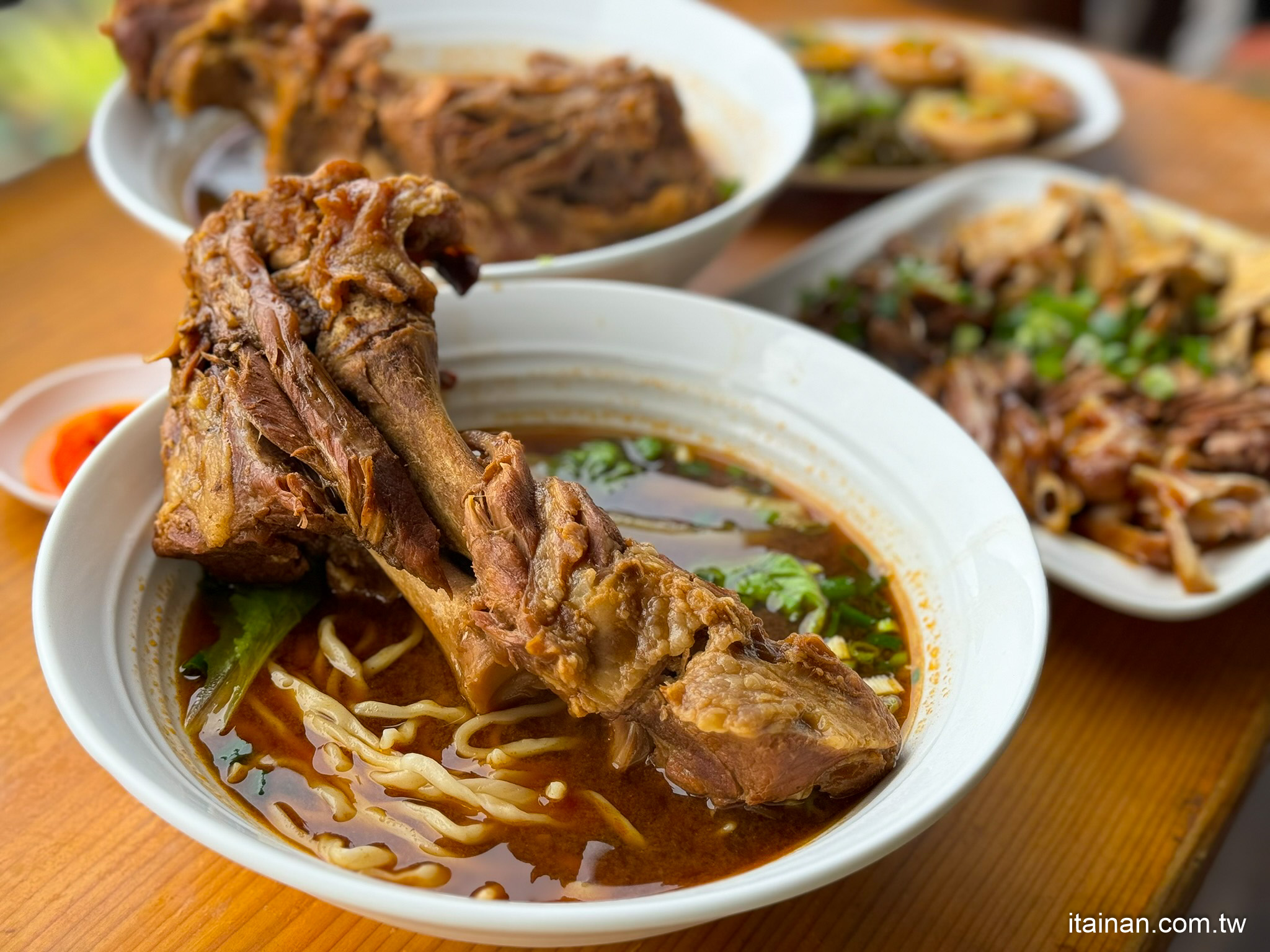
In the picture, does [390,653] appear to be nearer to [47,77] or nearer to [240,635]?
[240,635]

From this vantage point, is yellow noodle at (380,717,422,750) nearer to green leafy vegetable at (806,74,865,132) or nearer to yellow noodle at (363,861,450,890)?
yellow noodle at (363,861,450,890)

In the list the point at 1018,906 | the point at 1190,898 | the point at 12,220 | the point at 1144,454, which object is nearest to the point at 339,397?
the point at 1018,906

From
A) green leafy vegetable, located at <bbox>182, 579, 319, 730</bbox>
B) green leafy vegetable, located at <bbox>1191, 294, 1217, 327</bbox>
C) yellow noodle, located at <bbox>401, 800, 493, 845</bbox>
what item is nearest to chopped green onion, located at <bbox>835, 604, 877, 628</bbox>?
yellow noodle, located at <bbox>401, 800, 493, 845</bbox>

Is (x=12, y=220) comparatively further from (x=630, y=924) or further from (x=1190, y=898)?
(x=1190, y=898)

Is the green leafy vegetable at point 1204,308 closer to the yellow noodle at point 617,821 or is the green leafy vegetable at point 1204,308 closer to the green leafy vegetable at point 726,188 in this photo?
the green leafy vegetable at point 726,188

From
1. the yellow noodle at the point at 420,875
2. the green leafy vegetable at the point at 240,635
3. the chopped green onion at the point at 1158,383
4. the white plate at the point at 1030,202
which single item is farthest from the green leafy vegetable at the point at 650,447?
the chopped green onion at the point at 1158,383
